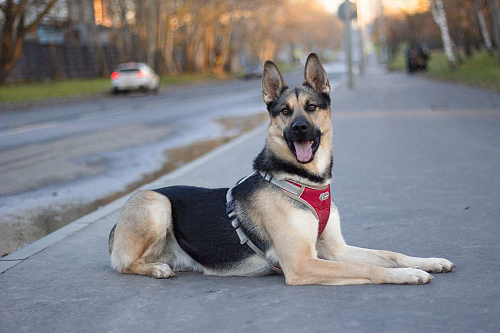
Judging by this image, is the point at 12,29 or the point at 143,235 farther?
the point at 12,29

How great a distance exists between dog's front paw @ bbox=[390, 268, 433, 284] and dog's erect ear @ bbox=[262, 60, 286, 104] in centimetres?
164

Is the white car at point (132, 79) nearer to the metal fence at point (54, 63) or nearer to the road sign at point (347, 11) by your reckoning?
the metal fence at point (54, 63)

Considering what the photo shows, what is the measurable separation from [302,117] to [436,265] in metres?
1.45

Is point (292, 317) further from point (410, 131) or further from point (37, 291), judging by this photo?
A: point (410, 131)

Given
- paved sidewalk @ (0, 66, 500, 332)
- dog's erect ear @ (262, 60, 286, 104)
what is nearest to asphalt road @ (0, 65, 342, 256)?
paved sidewalk @ (0, 66, 500, 332)

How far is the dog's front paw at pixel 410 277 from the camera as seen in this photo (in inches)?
177

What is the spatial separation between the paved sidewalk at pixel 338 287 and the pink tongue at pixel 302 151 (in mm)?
911

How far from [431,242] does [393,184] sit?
289cm

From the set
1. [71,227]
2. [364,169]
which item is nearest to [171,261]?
[71,227]

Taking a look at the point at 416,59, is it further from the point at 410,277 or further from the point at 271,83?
the point at 410,277

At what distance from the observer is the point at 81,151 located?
1397 cm

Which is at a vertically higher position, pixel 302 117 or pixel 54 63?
pixel 54 63

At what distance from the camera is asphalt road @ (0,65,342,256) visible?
8.32m

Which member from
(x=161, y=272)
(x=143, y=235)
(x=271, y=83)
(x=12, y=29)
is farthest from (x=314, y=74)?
(x=12, y=29)
